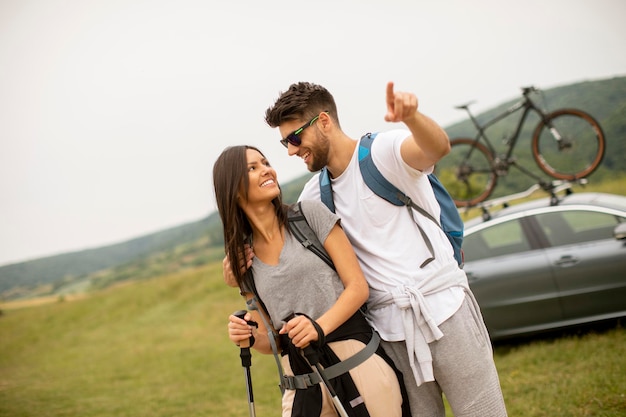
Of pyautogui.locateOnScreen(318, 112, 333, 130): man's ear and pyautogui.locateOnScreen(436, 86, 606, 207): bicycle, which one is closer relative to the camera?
pyautogui.locateOnScreen(318, 112, 333, 130): man's ear

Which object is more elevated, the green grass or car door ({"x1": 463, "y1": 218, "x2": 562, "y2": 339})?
car door ({"x1": 463, "y1": 218, "x2": 562, "y2": 339})

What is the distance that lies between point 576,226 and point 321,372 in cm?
519

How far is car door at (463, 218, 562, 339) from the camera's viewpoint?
264 inches

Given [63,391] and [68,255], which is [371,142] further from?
[68,255]

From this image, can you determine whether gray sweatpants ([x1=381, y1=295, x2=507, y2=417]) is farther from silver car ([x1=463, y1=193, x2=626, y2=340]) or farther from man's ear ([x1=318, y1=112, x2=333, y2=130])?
silver car ([x1=463, y1=193, x2=626, y2=340])

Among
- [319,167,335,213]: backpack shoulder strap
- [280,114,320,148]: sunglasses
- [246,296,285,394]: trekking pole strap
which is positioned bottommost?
[246,296,285,394]: trekking pole strap

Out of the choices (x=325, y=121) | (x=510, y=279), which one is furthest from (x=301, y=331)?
(x=510, y=279)

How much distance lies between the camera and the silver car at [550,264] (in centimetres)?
645

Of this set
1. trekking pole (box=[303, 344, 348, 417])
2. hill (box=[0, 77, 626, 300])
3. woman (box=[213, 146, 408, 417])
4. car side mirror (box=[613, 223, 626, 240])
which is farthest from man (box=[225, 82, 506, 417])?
car side mirror (box=[613, 223, 626, 240])

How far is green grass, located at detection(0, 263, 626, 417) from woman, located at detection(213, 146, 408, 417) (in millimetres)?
3224

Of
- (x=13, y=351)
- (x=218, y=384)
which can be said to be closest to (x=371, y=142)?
(x=218, y=384)

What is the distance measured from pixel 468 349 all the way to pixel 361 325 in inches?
18.7

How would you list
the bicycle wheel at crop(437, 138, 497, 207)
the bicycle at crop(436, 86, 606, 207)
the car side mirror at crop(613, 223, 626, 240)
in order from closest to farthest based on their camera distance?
the car side mirror at crop(613, 223, 626, 240)
the bicycle at crop(436, 86, 606, 207)
the bicycle wheel at crop(437, 138, 497, 207)

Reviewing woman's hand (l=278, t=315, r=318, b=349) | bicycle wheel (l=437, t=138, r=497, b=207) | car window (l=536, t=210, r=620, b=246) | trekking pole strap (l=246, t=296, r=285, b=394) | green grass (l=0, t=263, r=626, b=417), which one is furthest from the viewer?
bicycle wheel (l=437, t=138, r=497, b=207)
